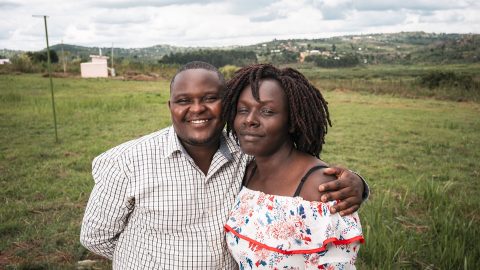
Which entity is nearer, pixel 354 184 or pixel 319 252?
pixel 319 252

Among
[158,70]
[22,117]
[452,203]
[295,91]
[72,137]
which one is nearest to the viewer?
[295,91]

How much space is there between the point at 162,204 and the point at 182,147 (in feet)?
0.90

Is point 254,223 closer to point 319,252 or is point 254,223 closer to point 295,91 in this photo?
point 319,252

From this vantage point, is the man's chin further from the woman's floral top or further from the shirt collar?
the woman's floral top

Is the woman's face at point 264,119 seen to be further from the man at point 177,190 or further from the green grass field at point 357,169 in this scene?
the green grass field at point 357,169

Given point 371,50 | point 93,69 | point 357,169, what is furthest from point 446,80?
point 371,50

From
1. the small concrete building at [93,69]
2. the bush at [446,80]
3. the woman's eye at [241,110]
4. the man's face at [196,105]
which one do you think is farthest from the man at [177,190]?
the small concrete building at [93,69]

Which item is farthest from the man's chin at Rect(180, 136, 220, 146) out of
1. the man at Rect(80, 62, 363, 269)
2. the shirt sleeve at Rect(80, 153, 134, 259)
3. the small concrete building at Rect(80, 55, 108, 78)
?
the small concrete building at Rect(80, 55, 108, 78)

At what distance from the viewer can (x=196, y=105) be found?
1972 mm

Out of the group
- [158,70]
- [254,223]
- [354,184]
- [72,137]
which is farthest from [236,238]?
[158,70]

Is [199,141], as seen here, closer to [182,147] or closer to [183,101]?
[182,147]

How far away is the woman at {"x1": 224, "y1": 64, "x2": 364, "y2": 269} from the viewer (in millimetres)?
1725

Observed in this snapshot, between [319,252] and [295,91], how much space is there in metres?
0.68

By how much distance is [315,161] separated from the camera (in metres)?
1.87
